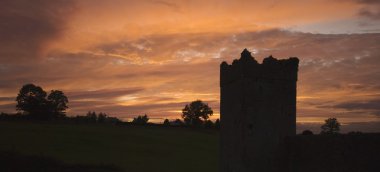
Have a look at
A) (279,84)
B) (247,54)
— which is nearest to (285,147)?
(279,84)

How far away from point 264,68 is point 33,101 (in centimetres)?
7787

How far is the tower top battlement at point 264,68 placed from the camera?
48.1 feet

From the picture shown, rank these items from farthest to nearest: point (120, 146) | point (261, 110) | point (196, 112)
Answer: point (196, 112) < point (120, 146) < point (261, 110)

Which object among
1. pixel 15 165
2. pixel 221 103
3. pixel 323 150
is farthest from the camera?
pixel 15 165

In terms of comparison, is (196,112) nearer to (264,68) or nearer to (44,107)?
(44,107)

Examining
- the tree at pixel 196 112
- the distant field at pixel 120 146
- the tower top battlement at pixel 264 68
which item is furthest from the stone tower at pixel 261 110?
the tree at pixel 196 112

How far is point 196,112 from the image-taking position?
103m

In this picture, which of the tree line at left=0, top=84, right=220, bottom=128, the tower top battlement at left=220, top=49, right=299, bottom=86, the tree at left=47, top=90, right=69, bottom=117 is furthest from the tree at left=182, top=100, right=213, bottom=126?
the tower top battlement at left=220, top=49, right=299, bottom=86

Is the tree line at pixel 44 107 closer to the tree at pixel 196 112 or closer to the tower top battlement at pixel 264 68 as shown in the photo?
the tree at pixel 196 112

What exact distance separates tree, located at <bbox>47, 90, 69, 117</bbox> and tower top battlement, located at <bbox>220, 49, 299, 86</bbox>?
78.9 metres

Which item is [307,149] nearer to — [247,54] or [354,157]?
[354,157]

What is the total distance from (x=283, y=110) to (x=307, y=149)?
6.39ft

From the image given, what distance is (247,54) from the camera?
48.8 ft

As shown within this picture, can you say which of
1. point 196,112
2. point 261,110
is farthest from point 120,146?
point 196,112
